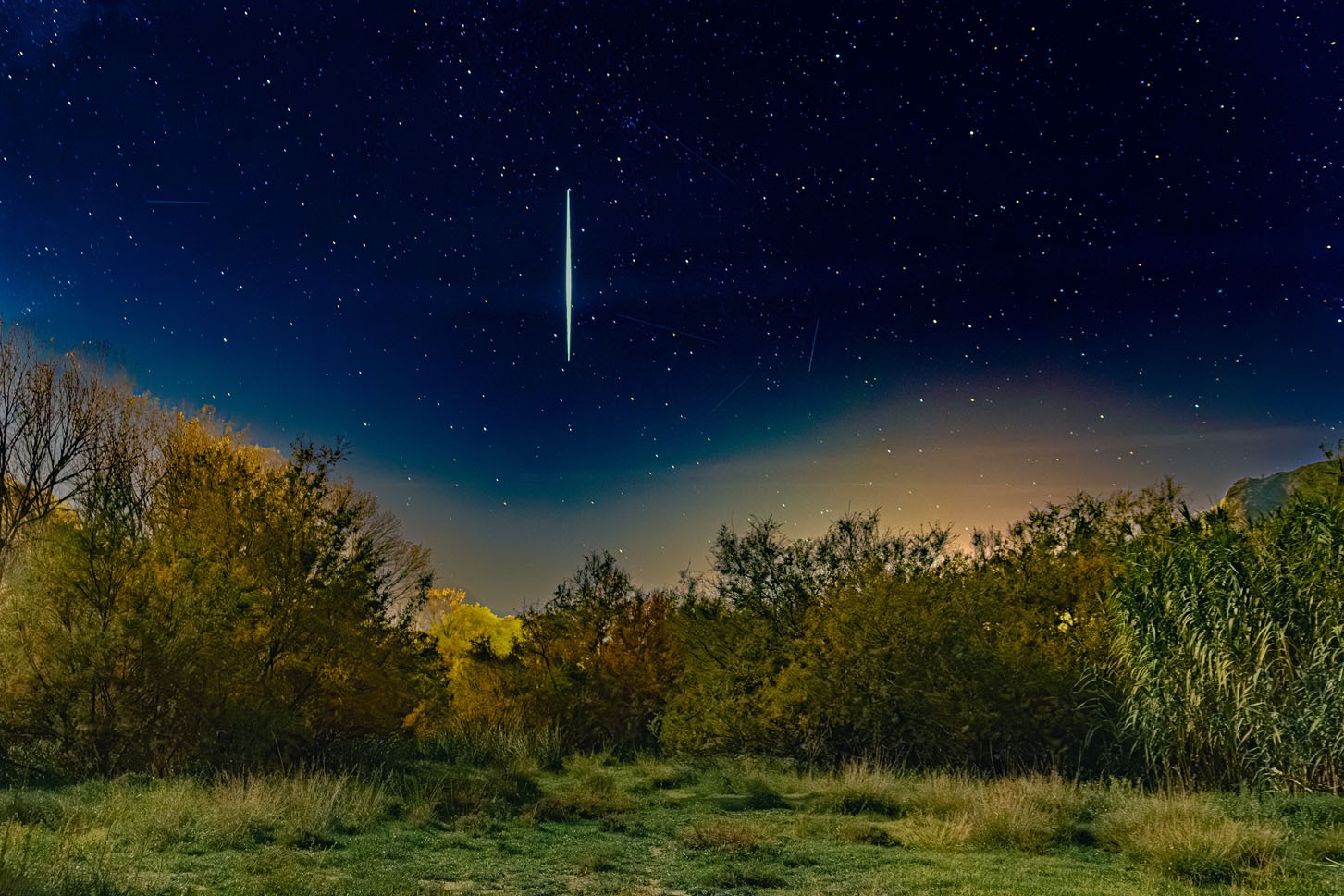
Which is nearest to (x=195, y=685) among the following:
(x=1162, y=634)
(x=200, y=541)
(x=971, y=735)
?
(x=200, y=541)

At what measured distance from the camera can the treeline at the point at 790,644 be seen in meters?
13.6

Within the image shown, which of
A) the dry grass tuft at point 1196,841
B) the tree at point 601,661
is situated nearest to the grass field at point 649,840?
the dry grass tuft at point 1196,841

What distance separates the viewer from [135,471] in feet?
75.7

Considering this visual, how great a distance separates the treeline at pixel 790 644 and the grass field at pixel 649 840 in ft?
5.14

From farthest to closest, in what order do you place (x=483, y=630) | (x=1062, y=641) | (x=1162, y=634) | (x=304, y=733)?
(x=483, y=630) → (x=1062, y=641) → (x=304, y=733) → (x=1162, y=634)

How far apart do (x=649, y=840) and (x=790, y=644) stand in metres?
7.04

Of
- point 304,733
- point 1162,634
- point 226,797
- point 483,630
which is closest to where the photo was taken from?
point 226,797

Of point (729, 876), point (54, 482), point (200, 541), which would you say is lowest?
point (729, 876)

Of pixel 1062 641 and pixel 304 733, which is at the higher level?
pixel 1062 641

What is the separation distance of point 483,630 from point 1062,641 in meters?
22.0

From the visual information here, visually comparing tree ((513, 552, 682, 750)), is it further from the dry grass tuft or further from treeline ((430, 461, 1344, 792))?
the dry grass tuft

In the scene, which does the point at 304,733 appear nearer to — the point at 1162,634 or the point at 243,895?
the point at 243,895

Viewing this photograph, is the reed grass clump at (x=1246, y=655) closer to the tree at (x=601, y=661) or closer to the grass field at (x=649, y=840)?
the grass field at (x=649, y=840)

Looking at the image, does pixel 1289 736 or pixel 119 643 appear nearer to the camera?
pixel 1289 736
